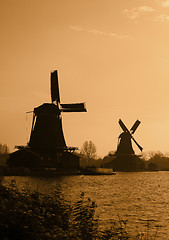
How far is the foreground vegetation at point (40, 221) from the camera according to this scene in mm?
9039

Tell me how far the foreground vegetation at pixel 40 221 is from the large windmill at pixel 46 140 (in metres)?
41.5

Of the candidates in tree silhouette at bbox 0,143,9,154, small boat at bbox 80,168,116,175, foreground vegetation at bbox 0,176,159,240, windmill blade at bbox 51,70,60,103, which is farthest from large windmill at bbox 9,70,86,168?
tree silhouette at bbox 0,143,9,154

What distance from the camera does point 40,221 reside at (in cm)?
1009

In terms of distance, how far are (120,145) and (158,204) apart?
63.0m

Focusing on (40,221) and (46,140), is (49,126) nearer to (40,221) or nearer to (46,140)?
(46,140)

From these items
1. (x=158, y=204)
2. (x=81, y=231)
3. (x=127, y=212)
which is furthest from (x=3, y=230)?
(x=158, y=204)

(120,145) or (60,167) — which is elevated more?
(120,145)

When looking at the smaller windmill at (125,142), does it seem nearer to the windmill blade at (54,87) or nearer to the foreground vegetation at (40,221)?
the windmill blade at (54,87)

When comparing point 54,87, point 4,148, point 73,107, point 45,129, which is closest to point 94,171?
point 73,107

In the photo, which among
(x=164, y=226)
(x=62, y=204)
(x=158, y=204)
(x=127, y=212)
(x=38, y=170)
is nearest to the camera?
(x=62, y=204)

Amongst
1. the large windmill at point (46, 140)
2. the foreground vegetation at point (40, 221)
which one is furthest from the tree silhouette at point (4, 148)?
the foreground vegetation at point (40, 221)

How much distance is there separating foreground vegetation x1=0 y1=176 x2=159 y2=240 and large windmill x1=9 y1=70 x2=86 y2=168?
1635 inches

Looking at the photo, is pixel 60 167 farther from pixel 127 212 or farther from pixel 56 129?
pixel 127 212

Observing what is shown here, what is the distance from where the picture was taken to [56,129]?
56.2 metres
